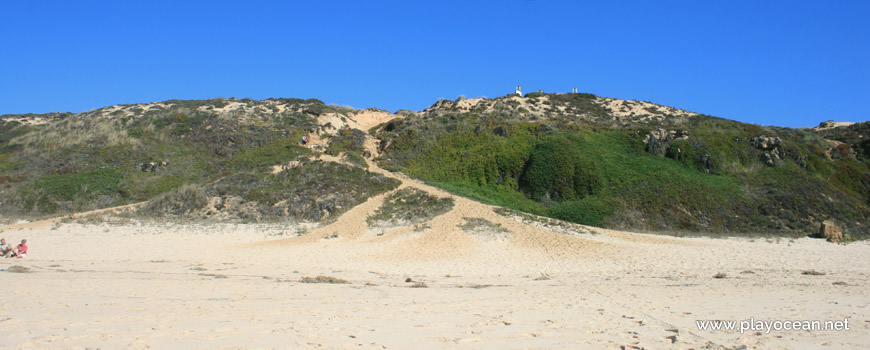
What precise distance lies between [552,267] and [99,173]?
26787 mm

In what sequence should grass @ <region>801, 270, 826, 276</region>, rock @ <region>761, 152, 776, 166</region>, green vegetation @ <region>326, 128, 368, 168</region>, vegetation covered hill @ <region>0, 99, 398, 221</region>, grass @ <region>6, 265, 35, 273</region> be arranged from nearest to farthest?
grass @ <region>6, 265, 35, 273</region> → grass @ <region>801, 270, 826, 276</region> → vegetation covered hill @ <region>0, 99, 398, 221</region> → rock @ <region>761, 152, 776, 166</region> → green vegetation @ <region>326, 128, 368, 168</region>

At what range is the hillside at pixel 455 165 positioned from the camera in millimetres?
24172

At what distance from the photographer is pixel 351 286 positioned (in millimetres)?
10922

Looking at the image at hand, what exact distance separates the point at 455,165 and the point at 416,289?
790 inches

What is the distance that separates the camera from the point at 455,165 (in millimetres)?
30406

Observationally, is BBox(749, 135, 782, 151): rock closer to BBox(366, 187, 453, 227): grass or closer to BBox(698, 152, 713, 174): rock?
BBox(698, 152, 713, 174): rock

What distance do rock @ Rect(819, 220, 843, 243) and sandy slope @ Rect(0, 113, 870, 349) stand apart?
89 centimetres

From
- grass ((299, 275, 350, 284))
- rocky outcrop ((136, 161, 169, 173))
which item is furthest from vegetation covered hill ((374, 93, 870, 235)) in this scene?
grass ((299, 275, 350, 284))

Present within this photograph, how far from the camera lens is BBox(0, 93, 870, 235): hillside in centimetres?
2417

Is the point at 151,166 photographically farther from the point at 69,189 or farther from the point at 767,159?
the point at 767,159

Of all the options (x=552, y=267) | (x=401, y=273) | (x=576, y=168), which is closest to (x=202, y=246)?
(x=401, y=273)

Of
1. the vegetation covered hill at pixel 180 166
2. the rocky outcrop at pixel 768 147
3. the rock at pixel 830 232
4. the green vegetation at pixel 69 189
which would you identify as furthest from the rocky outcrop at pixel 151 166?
the rocky outcrop at pixel 768 147

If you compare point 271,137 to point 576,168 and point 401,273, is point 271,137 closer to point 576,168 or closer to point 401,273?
point 576,168

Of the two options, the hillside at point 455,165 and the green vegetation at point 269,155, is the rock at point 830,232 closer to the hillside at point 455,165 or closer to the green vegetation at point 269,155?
the hillside at point 455,165
